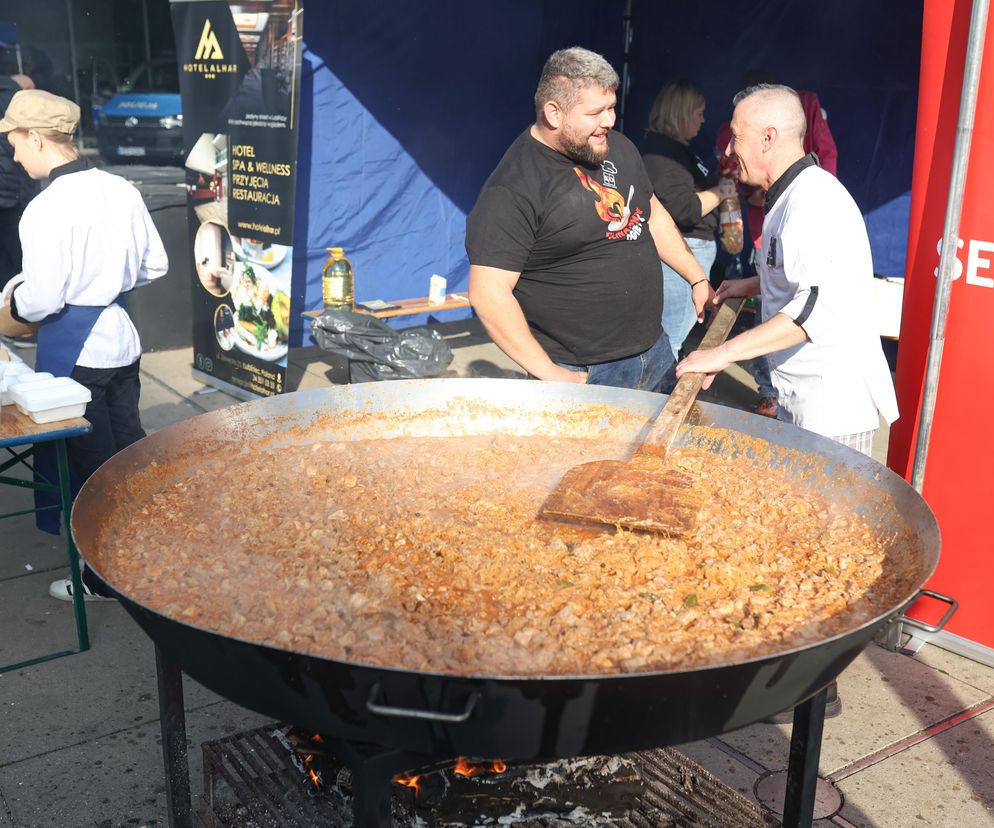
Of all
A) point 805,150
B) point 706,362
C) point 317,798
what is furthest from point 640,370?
point 805,150

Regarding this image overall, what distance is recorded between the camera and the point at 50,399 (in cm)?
361

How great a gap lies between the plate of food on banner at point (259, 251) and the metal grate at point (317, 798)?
4.11 m

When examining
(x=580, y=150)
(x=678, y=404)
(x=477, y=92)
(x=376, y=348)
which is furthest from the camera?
(x=477, y=92)

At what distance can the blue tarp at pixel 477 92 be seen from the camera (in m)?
7.02

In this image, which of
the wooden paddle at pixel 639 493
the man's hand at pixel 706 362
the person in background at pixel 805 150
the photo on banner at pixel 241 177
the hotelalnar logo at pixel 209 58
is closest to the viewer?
the wooden paddle at pixel 639 493

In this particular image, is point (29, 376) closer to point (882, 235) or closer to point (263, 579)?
point (263, 579)

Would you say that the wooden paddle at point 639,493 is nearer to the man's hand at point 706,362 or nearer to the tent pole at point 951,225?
the man's hand at point 706,362

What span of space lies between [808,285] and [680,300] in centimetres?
340

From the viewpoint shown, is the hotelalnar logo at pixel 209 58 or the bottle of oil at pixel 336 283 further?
the bottle of oil at pixel 336 283

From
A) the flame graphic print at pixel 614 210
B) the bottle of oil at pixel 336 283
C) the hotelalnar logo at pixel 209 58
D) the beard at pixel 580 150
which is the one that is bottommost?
the bottle of oil at pixel 336 283

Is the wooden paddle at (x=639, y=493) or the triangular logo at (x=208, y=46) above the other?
the triangular logo at (x=208, y=46)

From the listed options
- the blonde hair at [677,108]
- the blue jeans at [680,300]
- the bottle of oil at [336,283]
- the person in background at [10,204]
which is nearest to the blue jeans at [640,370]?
the blue jeans at [680,300]

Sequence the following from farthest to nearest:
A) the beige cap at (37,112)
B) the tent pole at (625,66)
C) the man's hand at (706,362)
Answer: the tent pole at (625,66), the beige cap at (37,112), the man's hand at (706,362)

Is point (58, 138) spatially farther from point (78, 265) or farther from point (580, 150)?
point (580, 150)
